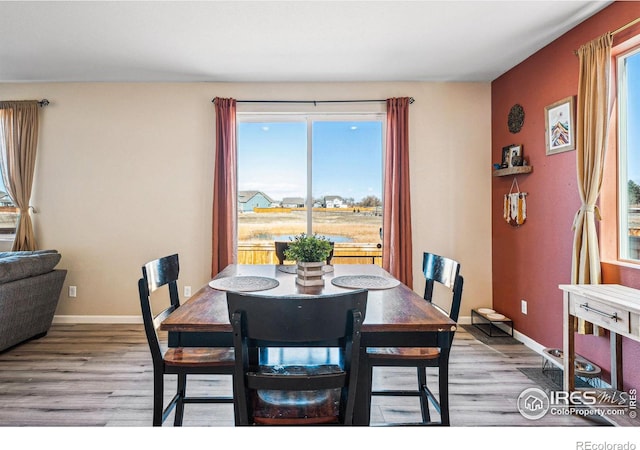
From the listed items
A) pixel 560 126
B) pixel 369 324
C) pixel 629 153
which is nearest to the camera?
pixel 369 324

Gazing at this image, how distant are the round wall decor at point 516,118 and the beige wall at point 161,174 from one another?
0.36 m

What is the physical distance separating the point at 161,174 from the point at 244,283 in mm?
2394

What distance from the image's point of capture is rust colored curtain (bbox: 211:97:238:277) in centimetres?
351

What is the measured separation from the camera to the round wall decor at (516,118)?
3148 mm

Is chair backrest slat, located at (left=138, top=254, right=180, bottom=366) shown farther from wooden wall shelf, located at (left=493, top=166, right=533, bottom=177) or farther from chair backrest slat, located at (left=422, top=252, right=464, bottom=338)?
wooden wall shelf, located at (left=493, top=166, right=533, bottom=177)

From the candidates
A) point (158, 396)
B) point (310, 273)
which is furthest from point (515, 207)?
point (158, 396)

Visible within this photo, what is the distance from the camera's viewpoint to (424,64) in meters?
3.21

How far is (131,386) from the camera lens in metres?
2.32

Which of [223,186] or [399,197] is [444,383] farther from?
[223,186]

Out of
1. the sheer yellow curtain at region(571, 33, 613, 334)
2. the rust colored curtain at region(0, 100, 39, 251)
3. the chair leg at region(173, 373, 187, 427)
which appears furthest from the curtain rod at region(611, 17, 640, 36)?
the rust colored curtain at region(0, 100, 39, 251)

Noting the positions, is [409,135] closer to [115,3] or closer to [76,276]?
[115,3]

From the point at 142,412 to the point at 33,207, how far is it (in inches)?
114

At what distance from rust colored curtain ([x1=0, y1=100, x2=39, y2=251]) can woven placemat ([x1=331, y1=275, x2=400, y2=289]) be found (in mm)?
3550

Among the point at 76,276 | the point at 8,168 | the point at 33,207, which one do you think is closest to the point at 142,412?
the point at 76,276
